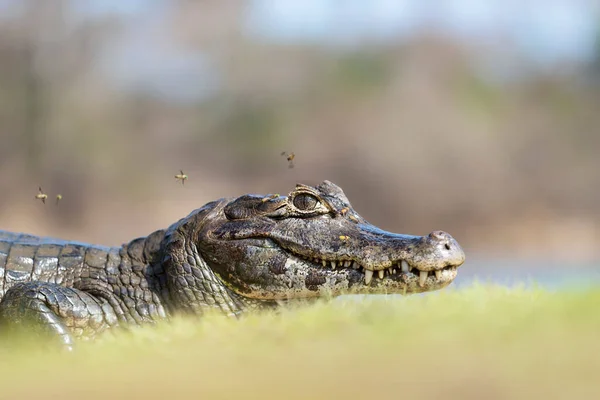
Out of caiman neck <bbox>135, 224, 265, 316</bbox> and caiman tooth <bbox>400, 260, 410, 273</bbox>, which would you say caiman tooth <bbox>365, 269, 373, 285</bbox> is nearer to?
caiman tooth <bbox>400, 260, 410, 273</bbox>

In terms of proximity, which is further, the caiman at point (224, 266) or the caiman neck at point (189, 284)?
the caiman neck at point (189, 284)

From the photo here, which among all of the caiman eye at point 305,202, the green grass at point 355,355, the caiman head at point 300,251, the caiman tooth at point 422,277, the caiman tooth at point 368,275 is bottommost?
the green grass at point 355,355

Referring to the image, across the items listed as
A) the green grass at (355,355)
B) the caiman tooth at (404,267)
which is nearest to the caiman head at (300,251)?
the caiman tooth at (404,267)

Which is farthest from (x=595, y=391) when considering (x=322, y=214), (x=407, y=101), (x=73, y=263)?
(x=407, y=101)

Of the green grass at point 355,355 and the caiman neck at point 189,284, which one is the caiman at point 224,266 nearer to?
the caiman neck at point 189,284

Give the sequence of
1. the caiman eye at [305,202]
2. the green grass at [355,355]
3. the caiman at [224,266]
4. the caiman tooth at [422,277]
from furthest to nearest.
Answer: the caiman eye at [305,202] → the caiman at [224,266] → the caiman tooth at [422,277] → the green grass at [355,355]

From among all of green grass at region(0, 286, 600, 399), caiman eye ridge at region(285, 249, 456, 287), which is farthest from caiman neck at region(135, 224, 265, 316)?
caiman eye ridge at region(285, 249, 456, 287)

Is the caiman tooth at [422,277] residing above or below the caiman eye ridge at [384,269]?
below
